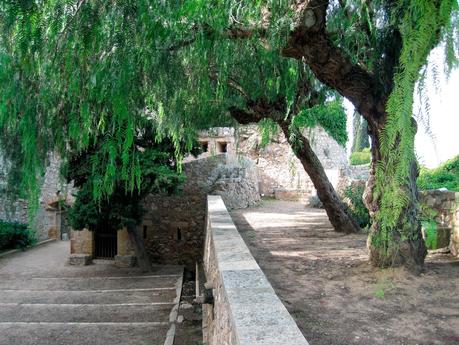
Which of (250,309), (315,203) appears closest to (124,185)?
(315,203)

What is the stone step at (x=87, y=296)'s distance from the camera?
8633mm

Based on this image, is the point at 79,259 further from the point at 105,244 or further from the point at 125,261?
the point at 125,261

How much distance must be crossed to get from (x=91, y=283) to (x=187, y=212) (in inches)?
140

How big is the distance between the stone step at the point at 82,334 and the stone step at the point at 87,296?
1477 millimetres

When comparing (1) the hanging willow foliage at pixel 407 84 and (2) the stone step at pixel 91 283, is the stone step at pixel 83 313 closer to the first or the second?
(2) the stone step at pixel 91 283

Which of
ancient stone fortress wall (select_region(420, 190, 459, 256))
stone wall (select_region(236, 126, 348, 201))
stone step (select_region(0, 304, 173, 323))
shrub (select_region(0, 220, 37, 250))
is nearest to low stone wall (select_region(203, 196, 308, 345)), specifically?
ancient stone fortress wall (select_region(420, 190, 459, 256))

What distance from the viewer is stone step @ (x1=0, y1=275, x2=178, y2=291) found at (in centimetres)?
980

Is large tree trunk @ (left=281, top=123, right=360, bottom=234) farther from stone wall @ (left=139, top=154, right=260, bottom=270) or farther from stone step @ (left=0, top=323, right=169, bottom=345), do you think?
stone wall @ (left=139, top=154, right=260, bottom=270)

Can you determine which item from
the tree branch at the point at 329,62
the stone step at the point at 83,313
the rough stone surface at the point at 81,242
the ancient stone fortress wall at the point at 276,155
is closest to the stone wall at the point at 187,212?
the rough stone surface at the point at 81,242

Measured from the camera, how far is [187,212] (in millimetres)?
12633

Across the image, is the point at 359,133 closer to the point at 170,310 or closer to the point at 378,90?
the point at 378,90

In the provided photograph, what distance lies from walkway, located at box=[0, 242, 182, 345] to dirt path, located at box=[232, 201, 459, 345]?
3021 millimetres

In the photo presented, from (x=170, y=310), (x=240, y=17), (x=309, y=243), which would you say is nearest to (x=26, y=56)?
(x=240, y=17)

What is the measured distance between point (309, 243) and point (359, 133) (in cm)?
235
